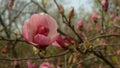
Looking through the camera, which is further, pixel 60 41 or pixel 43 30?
pixel 60 41

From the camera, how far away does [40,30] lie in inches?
48.8

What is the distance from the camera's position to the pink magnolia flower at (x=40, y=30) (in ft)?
3.94

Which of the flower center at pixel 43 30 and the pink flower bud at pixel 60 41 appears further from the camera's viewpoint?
the pink flower bud at pixel 60 41

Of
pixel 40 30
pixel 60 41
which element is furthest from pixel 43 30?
pixel 60 41

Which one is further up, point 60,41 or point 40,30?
point 40,30

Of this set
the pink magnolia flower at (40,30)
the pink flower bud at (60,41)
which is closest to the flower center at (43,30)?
the pink magnolia flower at (40,30)

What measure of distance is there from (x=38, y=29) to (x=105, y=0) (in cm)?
105

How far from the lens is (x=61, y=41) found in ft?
4.68

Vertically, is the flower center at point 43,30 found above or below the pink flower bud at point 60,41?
above

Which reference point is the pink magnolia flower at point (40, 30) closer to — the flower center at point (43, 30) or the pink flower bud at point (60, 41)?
the flower center at point (43, 30)

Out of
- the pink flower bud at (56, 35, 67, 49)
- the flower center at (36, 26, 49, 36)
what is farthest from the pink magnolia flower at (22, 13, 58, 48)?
the pink flower bud at (56, 35, 67, 49)

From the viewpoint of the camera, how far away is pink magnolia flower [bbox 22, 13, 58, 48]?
3.94 ft

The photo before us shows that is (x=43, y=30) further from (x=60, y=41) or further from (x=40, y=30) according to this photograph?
(x=60, y=41)

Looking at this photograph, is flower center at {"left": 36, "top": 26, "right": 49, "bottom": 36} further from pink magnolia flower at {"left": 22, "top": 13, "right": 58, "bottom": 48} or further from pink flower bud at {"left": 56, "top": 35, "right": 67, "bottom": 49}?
pink flower bud at {"left": 56, "top": 35, "right": 67, "bottom": 49}
